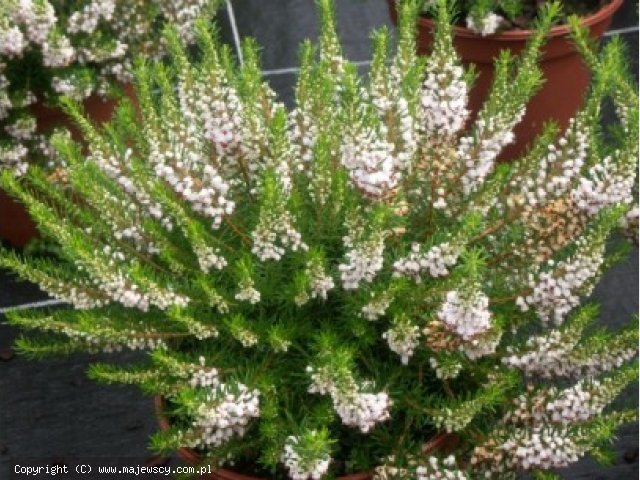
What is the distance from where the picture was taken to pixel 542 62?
10.3 ft

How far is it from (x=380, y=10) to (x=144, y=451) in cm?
202

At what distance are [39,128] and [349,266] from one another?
141 centimetres

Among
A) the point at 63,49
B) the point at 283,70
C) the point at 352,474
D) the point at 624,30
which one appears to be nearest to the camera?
the point at 352,474

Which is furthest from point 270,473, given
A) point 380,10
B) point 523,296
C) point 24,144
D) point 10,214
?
point 380,10

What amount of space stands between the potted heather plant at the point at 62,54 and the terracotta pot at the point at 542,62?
708 mm

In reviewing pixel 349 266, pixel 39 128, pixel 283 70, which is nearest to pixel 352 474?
pixel 349 266

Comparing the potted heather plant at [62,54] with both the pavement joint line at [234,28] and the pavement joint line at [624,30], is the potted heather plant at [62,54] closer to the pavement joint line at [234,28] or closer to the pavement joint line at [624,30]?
the pavement joint line at [234,28]

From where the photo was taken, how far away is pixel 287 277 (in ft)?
6.23

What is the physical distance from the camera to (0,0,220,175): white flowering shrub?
8.50 ft

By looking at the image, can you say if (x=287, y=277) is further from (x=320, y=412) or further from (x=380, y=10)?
(x=380, y=10)

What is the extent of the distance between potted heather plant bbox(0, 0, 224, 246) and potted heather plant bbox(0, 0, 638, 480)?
2.27 feet

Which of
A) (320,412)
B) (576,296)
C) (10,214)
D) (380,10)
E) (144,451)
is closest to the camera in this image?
(320,412)

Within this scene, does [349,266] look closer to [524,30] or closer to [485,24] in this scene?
[485,24]

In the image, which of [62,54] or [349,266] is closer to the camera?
[349,266]
